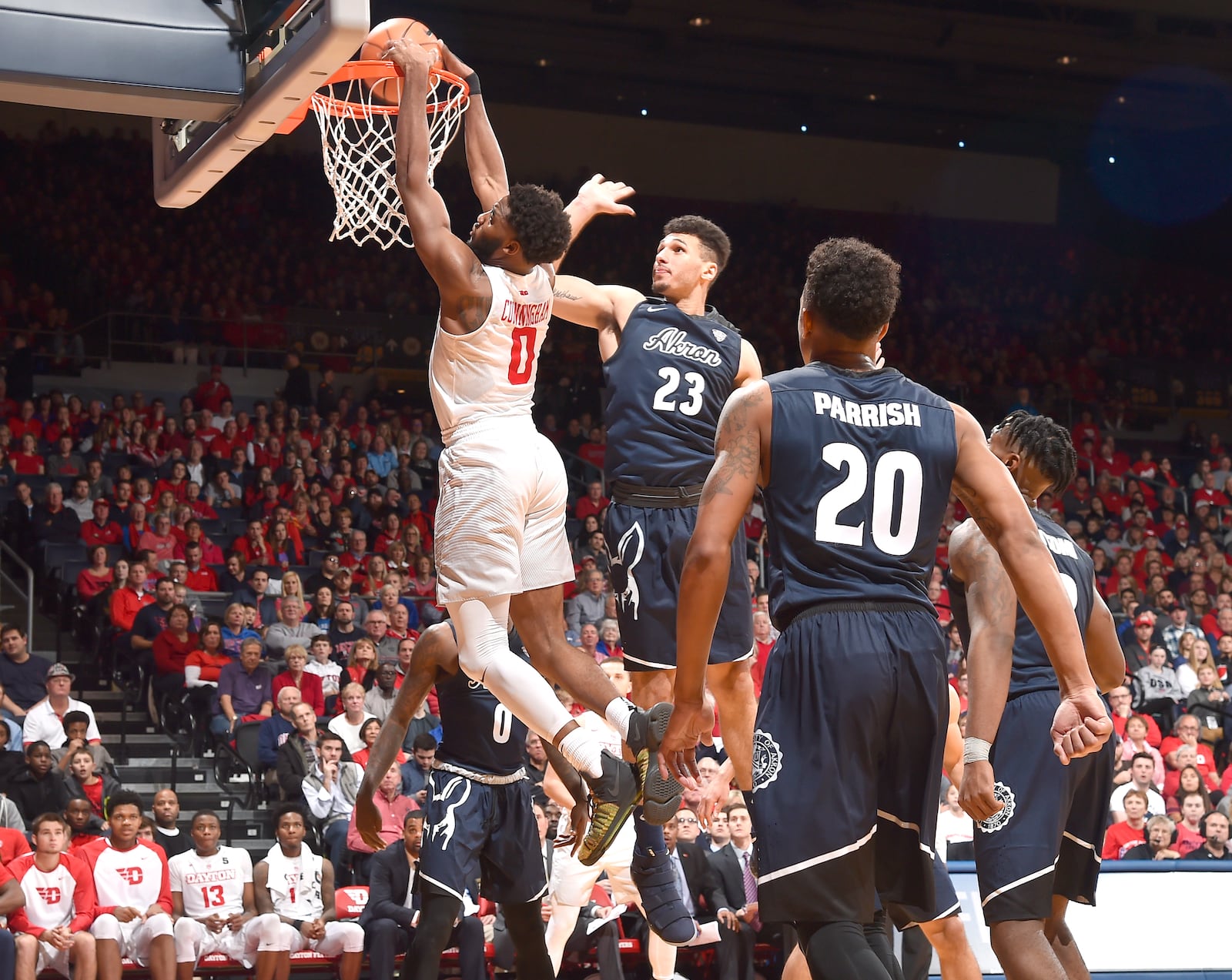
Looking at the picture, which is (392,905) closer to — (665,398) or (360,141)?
(665,398)

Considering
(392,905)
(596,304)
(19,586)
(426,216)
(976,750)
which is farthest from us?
(19,586)

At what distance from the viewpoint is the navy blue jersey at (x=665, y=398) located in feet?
21.2

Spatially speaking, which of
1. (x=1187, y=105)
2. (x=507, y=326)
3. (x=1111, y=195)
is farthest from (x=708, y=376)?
(x=1111, y=195)

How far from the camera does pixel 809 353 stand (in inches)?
171

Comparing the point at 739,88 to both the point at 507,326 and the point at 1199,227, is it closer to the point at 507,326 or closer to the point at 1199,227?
the point at 1199,227

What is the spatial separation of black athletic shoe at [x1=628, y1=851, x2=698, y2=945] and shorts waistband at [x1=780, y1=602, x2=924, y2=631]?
9.24 ft

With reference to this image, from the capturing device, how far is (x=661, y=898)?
21.3ft

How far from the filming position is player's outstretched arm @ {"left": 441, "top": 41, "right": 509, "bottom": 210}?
6.32m

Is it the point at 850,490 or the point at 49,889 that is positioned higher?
the point at 850,490

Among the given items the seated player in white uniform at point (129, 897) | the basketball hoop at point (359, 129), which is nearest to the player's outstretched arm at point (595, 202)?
the basketball hoop at point (359, 129)

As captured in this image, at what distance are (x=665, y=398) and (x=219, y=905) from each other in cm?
586

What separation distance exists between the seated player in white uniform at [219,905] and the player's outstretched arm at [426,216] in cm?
592

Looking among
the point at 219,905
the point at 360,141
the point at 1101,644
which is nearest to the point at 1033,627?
the point at 1101,644

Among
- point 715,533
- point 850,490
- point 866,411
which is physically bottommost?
point 715,533
